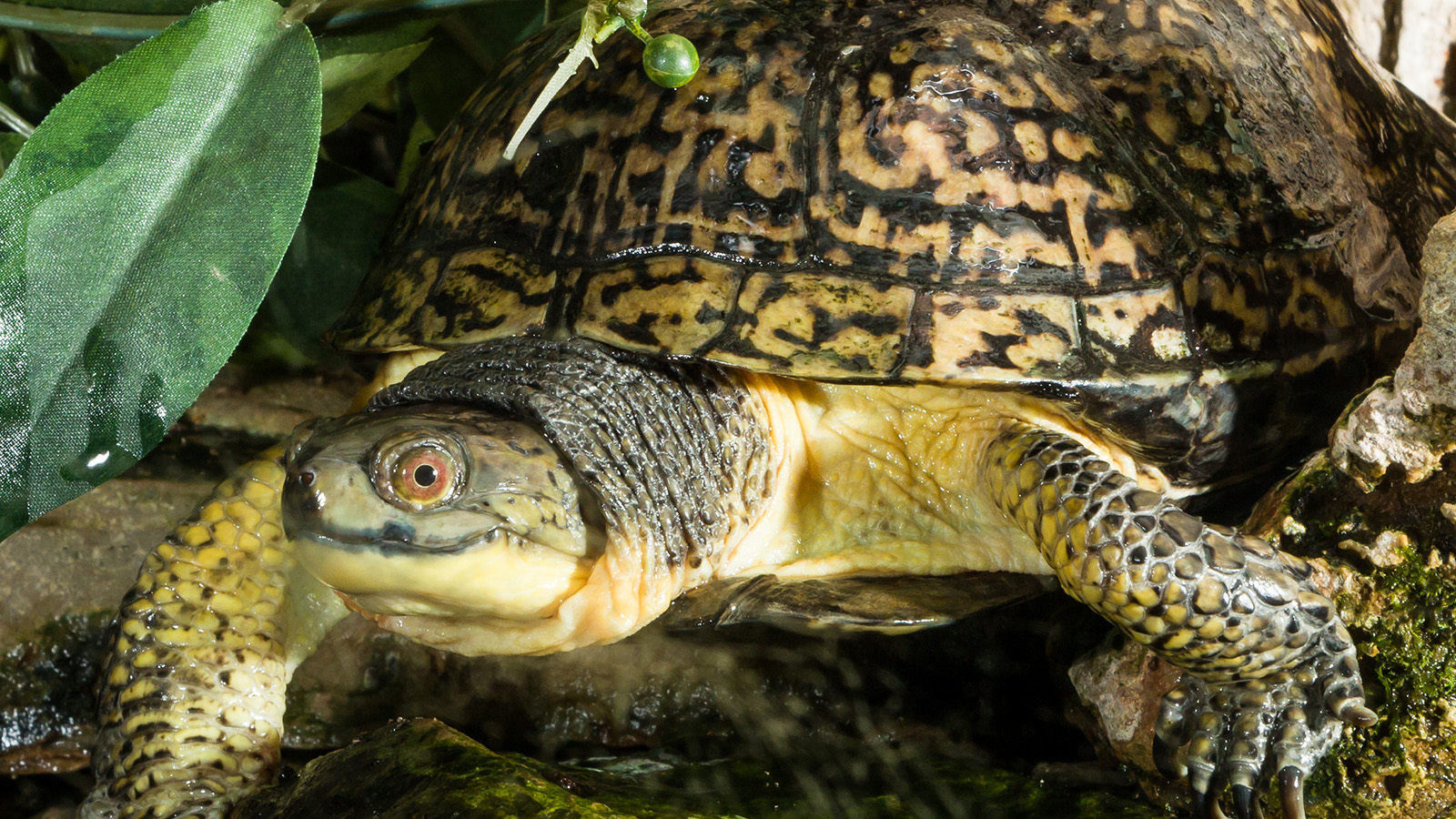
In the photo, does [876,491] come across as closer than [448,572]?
No

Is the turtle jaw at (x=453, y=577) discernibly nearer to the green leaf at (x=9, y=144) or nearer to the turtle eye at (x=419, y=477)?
the turtle eye at (x=419, y=477)

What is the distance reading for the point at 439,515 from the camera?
5.29 ft

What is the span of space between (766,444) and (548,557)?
1.61ft

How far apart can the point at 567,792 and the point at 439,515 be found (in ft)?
1.48

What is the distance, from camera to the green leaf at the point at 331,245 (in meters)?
2.67

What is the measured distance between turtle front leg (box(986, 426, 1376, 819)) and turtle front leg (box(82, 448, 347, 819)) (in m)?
1.47

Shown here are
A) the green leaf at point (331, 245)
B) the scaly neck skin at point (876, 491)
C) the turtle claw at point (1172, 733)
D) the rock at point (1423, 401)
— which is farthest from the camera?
the green leaf at point (331, 245)

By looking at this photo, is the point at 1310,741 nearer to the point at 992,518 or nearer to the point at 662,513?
the point at 992,518

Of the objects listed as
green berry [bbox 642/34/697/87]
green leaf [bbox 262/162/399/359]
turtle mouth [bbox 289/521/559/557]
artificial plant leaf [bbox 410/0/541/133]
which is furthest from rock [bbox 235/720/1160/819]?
artificial plant leaf [bbox 410/0/541/133]

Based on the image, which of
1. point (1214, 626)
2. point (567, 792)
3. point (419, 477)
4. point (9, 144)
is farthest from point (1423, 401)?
point (9, 144)

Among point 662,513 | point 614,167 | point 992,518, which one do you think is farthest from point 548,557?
point 992,518

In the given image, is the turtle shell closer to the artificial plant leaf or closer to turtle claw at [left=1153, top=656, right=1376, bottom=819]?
turtle claw at [left=1153, top=656, right=1376, bottom=819]

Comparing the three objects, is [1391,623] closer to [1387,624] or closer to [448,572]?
[1387,624]

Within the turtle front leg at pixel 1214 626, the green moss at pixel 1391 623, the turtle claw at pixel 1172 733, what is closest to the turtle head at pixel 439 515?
the turtle front leg at pixel 1214 626
